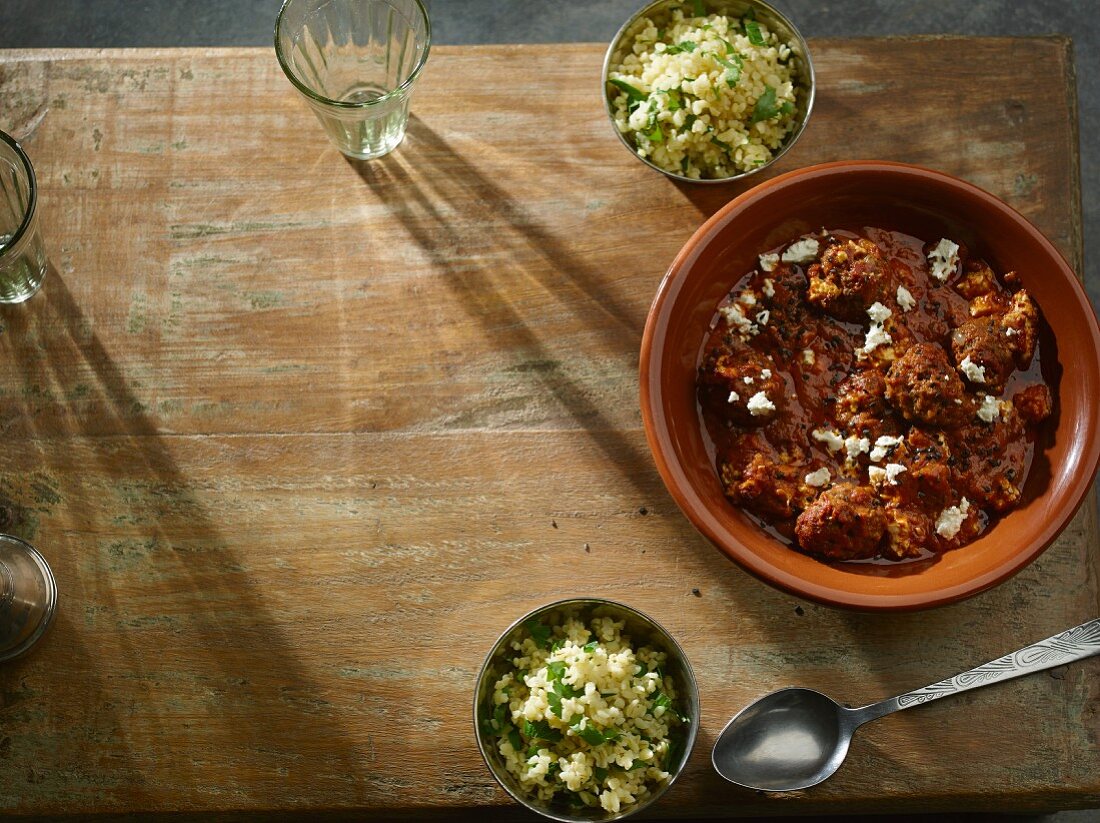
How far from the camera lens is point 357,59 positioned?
7.09 ft

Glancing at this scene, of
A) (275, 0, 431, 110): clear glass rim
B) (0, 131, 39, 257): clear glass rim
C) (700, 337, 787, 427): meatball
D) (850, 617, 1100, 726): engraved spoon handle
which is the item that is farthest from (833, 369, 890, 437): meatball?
(0, 131, 39, 257): clear glass rim

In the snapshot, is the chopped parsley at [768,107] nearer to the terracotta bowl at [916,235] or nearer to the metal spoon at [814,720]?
the terracotta bowl at [916,235]

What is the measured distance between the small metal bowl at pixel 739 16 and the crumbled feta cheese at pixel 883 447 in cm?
58

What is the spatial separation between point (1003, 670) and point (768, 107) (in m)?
1.17

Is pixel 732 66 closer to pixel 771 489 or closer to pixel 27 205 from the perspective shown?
pixel 771 489

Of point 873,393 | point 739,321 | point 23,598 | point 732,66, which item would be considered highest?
point 732,66

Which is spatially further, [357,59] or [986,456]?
A: [357,59]

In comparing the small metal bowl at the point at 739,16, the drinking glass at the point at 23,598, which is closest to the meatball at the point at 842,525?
the small metal bowl at the point at 739,16

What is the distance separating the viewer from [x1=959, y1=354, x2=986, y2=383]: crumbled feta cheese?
1869 millimetres

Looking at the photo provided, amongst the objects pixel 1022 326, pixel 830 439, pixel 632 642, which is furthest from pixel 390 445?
pixel 1022 326

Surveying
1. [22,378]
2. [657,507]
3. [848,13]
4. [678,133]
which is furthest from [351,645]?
[848,13]

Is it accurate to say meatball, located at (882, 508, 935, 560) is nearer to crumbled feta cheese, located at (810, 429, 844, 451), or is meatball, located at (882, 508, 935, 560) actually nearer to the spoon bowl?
crumbled feta cheese, located at (810, 429, 844, 451)

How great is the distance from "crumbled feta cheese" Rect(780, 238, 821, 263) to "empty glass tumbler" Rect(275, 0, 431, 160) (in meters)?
0.78

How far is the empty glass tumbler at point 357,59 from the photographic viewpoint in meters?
1.99
